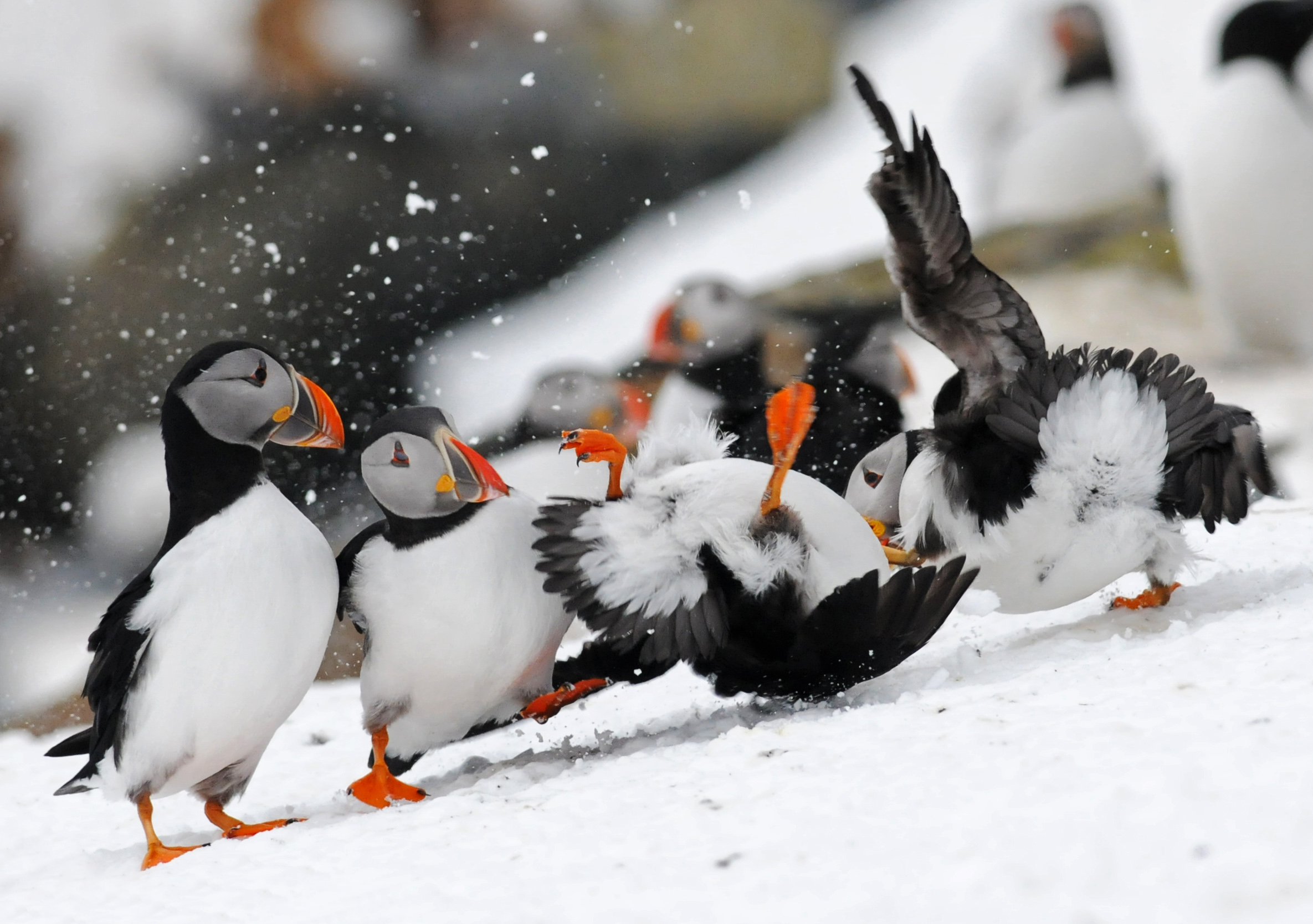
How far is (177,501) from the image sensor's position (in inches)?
55.5

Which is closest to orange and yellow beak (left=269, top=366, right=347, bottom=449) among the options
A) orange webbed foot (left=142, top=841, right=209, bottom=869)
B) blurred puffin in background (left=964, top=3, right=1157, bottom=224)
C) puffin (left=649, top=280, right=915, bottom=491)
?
orange webbed foot (left=142, top=841, right=209, bottom=869)

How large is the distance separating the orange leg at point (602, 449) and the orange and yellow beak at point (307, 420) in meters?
0.29

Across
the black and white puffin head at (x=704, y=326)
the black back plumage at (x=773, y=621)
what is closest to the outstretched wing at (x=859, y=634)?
the black back plumage at (x=773, y=621)

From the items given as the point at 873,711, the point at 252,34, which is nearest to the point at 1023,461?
the point at 873,711

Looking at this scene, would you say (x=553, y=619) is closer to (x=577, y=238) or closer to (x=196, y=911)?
(x=196, y=911)

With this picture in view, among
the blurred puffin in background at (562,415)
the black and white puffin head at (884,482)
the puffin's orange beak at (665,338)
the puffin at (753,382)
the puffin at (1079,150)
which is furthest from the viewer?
the puffin at (1079,150)

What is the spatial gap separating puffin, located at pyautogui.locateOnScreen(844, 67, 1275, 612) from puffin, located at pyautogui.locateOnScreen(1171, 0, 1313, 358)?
2.58 m

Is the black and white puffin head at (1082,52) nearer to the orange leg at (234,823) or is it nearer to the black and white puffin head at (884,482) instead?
the black and white puffin head at (884,482)

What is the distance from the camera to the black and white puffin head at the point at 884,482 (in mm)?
1759

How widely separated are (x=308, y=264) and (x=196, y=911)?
13.1 ft

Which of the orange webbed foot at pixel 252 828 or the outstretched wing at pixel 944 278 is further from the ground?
the outstretched wing at pixel 944 278

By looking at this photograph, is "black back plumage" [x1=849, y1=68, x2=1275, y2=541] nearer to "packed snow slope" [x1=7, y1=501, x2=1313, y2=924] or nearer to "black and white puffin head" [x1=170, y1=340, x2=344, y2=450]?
"packed snow slope" [x1=7, y1=501, x2=1313, y2=924]

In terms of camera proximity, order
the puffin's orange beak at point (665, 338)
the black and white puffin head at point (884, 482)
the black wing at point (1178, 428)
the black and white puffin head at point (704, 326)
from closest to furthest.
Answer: the black wing at point (1178, 428) → the black and white puffin head at point (884, 482) → the black and white puffin head at point (704, 326) → the puffin's orange beak at point (665, 338)

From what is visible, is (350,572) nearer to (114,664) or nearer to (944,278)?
(114,664)
